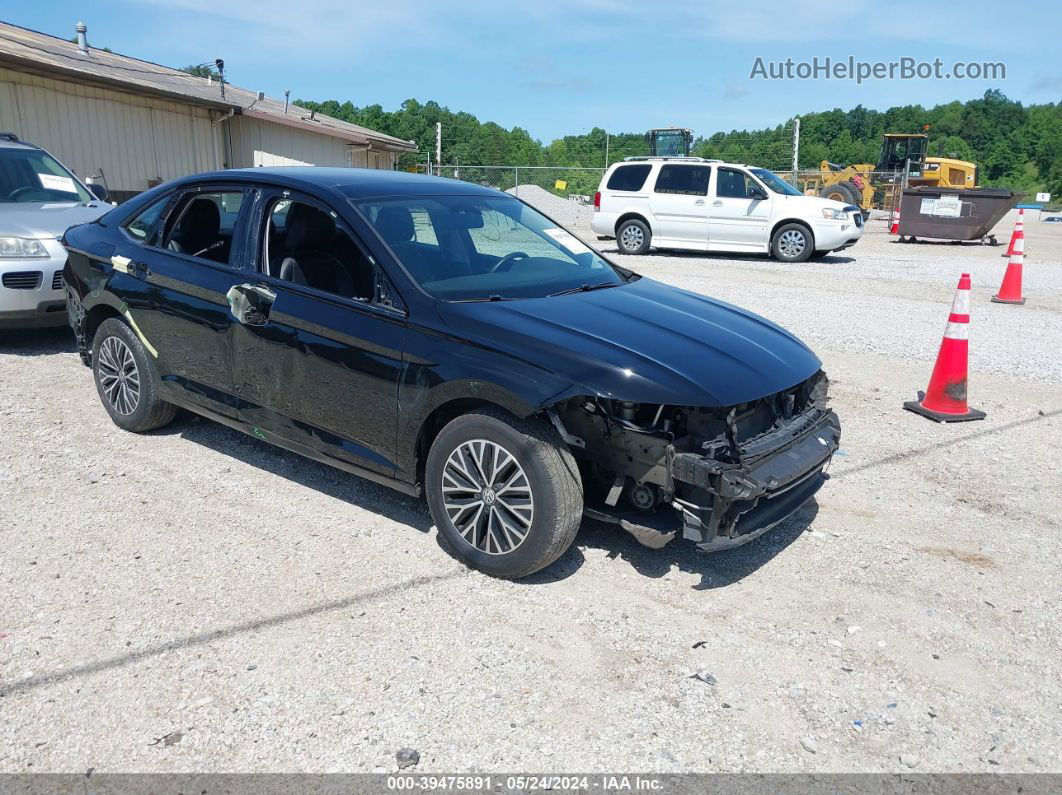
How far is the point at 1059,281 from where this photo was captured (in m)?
14.5

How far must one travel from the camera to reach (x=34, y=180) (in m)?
8.45

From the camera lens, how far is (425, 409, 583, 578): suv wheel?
348cm

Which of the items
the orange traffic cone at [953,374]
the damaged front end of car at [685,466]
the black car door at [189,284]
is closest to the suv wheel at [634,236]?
the orange traffic cone at [953,374]

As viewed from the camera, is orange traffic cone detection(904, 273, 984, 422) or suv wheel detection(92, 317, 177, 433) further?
orange traffic cone detection(904, 273, 984, 422)

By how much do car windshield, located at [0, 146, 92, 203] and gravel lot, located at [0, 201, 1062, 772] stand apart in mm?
3802

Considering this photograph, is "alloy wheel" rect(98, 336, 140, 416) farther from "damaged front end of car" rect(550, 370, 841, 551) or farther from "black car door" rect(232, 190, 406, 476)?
"damaged front end of car" rect(550, 370, 841, 551)

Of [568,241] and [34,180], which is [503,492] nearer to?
[568,241]

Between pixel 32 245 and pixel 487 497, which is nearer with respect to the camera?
pixel 487 497

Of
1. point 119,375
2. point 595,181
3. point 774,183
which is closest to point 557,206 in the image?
point 595,181

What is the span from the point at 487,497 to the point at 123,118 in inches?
661

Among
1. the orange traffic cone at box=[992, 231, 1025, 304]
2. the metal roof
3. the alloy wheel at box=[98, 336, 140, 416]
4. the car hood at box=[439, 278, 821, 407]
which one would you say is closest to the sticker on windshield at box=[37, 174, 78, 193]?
the alloy wheel at box=[98, 336, 140, 416]

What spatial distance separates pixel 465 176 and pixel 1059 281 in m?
21.4

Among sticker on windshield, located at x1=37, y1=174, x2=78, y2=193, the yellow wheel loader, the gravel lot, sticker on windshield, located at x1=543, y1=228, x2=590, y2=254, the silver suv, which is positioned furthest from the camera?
the yellow wheel loader

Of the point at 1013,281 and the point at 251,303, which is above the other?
the point at 251,303
